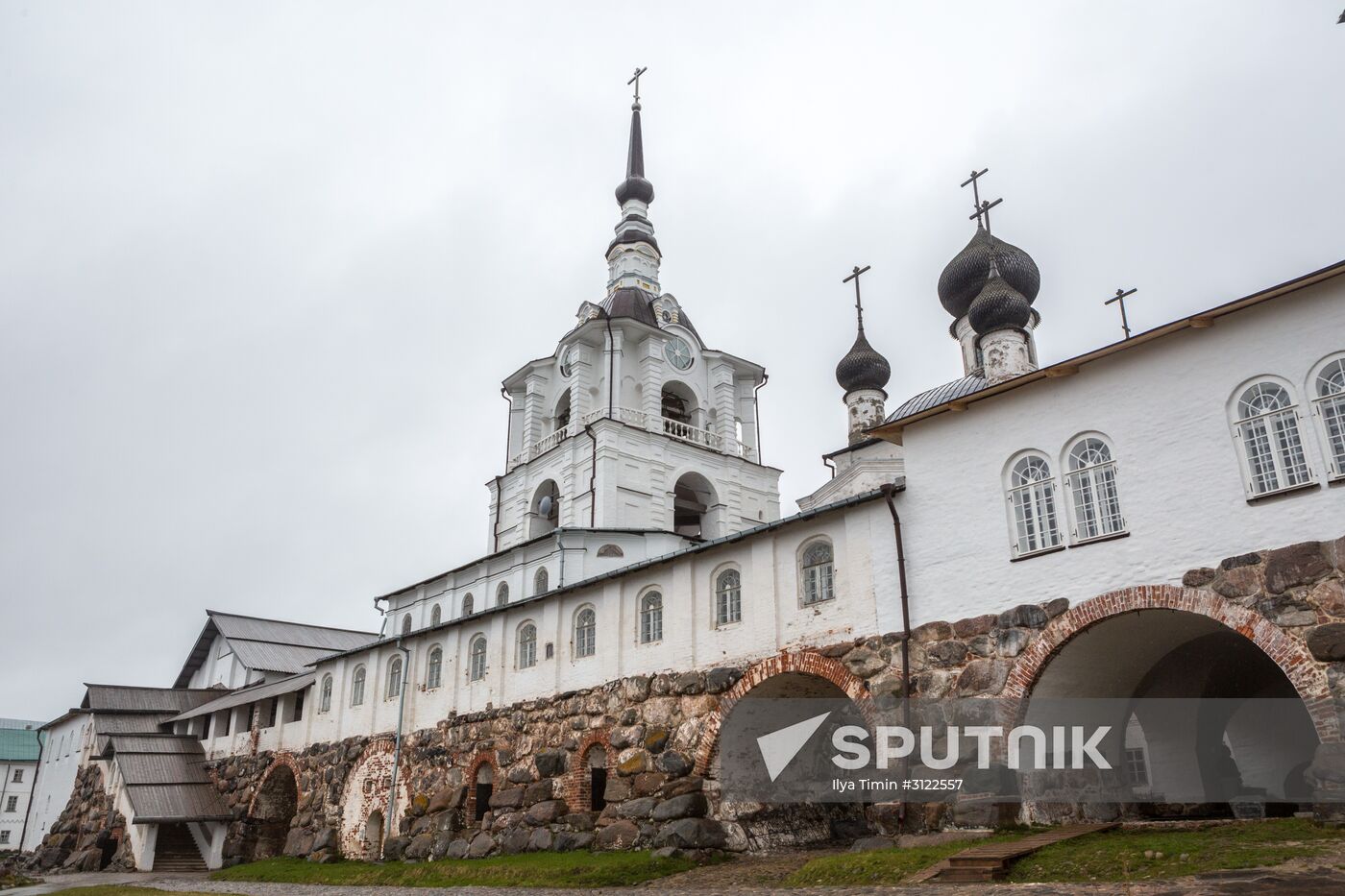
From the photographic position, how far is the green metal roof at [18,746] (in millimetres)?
51531

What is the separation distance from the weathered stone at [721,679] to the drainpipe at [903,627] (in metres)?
2.91

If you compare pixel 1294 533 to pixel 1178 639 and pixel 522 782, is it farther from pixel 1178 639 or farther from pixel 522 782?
pixel 522 782

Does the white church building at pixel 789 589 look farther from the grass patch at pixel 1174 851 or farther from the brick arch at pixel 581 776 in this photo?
the grass patch at pixel 1174 851

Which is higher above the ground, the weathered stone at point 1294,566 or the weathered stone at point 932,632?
the weathered stone at point 1294,566

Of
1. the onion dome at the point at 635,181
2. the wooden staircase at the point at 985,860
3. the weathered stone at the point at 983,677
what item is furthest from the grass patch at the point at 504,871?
the onion dome at the point at 635,181

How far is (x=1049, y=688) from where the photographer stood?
1288 centimetres

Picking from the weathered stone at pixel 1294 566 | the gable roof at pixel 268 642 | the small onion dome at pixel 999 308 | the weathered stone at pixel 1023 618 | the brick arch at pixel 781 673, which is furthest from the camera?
the gable roof at pixel 268 642

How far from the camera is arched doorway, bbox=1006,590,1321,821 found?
1252 centimetres

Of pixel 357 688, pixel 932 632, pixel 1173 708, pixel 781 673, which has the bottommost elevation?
pixel 1173 708

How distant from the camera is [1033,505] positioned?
1341 cm

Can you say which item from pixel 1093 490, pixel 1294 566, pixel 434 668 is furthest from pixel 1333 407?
pixel 434 668

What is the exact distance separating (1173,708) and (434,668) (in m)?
14.4

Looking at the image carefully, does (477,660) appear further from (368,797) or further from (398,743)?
(368,797)

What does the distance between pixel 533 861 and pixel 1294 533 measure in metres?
11.4
